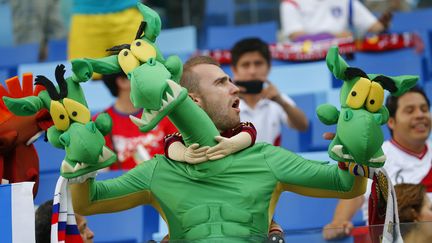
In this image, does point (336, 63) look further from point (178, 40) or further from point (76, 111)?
point (178, 40)

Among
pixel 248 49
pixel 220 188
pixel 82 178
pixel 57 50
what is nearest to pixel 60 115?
pixel 82 178

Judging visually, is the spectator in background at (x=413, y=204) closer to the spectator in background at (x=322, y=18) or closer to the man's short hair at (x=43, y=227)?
the man's short hair at (x=43, y=227)

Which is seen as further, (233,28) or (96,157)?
(233,28)

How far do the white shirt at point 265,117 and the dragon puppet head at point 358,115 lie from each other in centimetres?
264

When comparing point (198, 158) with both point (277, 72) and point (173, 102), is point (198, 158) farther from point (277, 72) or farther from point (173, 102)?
point (277, 72)

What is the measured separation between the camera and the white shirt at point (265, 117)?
20.6ft

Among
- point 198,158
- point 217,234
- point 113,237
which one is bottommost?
point 113,237

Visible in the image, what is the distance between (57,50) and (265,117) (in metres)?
2.93

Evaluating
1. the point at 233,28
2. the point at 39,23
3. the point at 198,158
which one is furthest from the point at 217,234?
the point at 39,23

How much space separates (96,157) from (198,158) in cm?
41

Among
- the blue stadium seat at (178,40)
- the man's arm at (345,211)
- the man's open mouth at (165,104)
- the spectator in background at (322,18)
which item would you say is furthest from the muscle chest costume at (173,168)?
the blue stadium seat at (178,40)

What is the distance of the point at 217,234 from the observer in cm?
368

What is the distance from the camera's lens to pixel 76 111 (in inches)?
141

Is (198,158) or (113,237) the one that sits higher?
(198,158)
